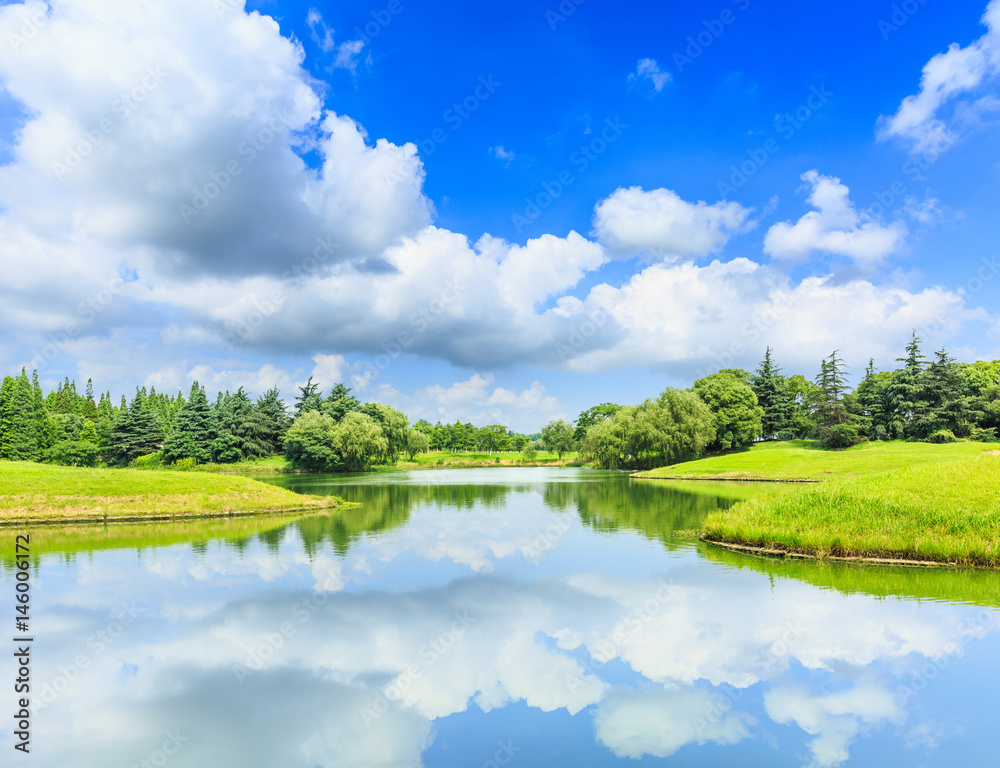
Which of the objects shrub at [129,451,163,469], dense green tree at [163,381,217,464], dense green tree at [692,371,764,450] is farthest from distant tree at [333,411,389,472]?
dense green tree at [692,371,764,450]

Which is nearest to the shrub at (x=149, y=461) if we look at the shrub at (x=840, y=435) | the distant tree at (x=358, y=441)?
the distant tree at (x=358, y=441)

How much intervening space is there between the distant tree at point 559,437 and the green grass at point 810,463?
57603mm

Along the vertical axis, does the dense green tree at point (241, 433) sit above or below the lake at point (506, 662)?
above

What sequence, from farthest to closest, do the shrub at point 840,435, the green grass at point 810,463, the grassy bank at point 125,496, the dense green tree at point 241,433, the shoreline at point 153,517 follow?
the dense green tree at point 241,433 → the shrub at point 840,435 → the green grass at point 810,463 → the grassy bank at point 125,496 → the shoreline at point 153,517

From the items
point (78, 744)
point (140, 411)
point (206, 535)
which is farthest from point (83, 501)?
point (140, 411)

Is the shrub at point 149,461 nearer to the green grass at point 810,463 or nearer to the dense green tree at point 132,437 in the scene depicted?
the dense green tree at point 132,437

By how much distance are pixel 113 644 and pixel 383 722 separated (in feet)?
24.6

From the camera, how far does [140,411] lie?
96938 mm

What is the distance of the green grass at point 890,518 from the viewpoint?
19.0 meters

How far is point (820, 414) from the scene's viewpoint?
269 feet

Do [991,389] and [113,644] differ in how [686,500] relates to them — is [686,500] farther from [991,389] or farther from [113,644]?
[991,389]

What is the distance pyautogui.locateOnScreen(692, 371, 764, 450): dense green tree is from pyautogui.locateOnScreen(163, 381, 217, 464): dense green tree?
77.3m

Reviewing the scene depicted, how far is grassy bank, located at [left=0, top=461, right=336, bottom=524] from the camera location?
30203 mm

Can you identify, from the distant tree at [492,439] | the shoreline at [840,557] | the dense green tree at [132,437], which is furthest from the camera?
the distant tree at [492,439]
